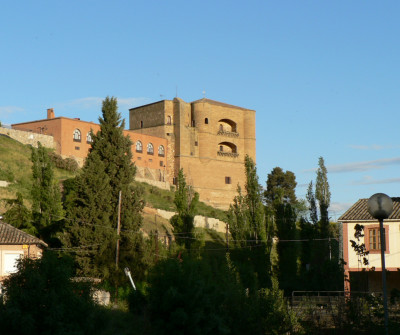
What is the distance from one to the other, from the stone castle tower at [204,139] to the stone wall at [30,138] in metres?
13.5

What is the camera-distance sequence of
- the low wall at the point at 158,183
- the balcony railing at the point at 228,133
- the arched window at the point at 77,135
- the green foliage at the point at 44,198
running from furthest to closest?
the balcony railing at the point at 228,133
the low wall at the point at 158,183
the arched window at the point at 77,135
the green foliage at the point at 44,198

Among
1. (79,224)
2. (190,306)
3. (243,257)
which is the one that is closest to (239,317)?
(190,306)

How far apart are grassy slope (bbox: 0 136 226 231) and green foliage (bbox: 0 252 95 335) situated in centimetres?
2918

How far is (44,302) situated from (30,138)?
49.0 m

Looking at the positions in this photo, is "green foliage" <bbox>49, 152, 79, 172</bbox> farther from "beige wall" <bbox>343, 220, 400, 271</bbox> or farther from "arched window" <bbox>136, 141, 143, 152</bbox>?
"beige wall" <bbox>343, 220, 400, 271</bbox>

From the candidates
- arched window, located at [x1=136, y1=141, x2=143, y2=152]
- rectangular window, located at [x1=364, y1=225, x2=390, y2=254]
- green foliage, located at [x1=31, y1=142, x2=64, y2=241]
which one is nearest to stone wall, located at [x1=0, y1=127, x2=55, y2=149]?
arched window, located at [x1=136, y1=141, x2=143, y2=152]

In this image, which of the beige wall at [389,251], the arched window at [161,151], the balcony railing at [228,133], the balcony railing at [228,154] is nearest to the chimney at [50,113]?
the arched window at [161,151]

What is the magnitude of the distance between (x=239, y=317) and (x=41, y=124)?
169ft

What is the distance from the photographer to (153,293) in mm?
12273

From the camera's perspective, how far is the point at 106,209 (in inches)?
1230

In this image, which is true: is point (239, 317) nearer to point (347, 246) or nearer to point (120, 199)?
point (347, 246)

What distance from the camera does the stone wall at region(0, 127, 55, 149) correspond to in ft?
190

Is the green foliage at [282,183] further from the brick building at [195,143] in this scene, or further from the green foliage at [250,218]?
the green foliage at [250,218]

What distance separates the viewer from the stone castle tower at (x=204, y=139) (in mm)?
67562
